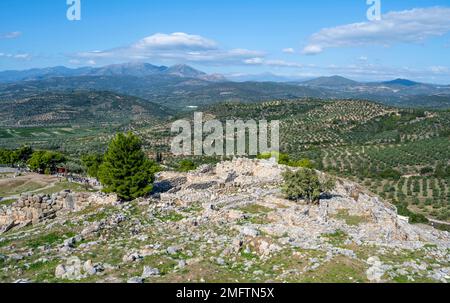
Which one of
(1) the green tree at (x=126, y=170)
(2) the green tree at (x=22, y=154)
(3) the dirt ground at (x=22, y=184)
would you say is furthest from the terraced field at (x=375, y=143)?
(2) the green tree at (x=22, y=154)

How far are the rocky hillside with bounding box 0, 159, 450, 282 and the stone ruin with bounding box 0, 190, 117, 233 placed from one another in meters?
0.08

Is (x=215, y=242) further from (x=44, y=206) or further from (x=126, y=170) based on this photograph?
(x=44, y=206)

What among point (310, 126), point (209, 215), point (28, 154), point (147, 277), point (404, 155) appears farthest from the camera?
point (310, 126)

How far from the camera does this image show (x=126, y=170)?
31750 mm

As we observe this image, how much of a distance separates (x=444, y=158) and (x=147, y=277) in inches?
2931

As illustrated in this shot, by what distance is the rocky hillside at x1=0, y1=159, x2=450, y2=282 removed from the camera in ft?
49.5

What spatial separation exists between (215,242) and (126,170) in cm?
1463

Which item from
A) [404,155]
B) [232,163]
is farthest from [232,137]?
[232,163]

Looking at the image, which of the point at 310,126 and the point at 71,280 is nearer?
the point at 71,280

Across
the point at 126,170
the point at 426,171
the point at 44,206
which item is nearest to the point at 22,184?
the point at 44,206

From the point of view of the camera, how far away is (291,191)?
1136 inches

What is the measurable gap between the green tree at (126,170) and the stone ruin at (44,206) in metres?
1.10

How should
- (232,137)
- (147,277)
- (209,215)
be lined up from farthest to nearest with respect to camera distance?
(232,137) → (209,215) → (147,277)
